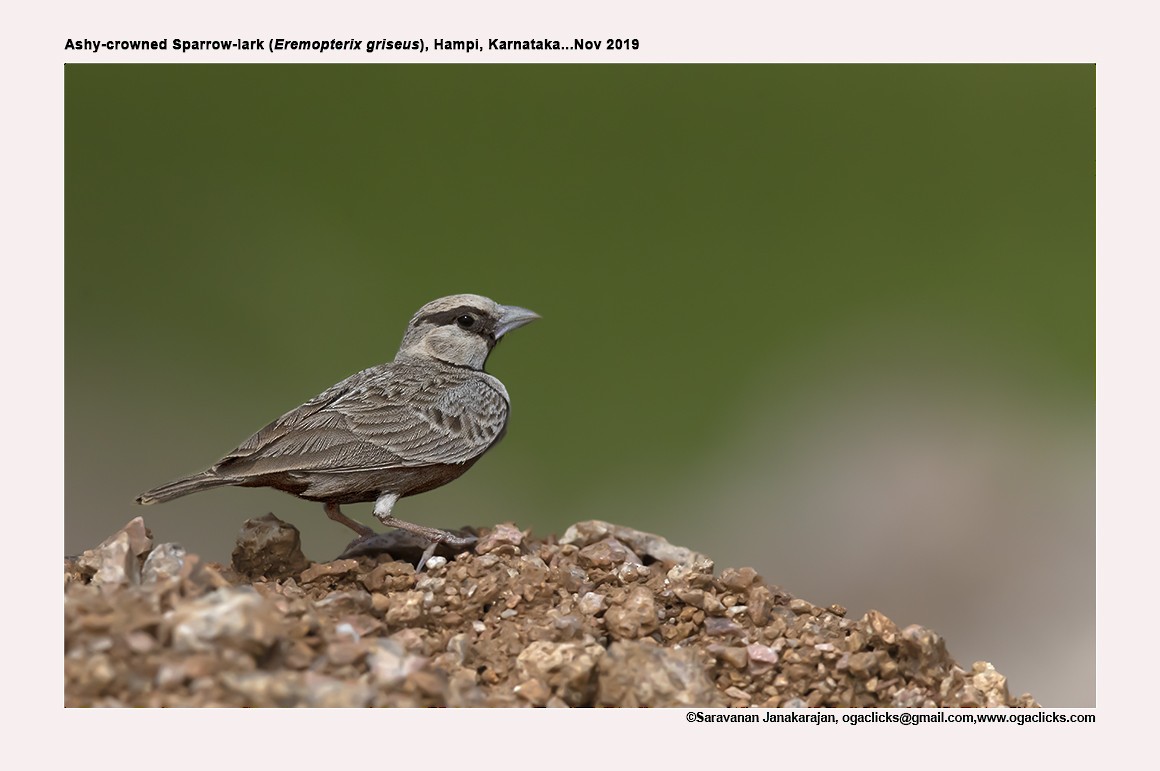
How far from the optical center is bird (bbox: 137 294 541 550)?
6223 mm

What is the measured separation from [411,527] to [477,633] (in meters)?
1.25

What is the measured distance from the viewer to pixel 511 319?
7.52 meters

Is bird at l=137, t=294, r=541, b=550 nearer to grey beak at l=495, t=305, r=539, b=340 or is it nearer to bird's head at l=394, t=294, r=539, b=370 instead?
bird's head at l=394, t=294, r=539, b=370

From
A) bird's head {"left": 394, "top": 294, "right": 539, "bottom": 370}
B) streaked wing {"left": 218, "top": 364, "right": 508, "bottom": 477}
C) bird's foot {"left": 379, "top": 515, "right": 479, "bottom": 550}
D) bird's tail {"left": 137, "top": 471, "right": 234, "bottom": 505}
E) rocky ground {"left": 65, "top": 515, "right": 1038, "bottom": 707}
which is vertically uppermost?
bird's head {"left": 394, "top": 294, "right": 539, "bottom": 370}

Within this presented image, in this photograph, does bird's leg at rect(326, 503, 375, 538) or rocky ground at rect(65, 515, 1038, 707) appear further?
bird's leg at rect(326, 503, 375, 538)

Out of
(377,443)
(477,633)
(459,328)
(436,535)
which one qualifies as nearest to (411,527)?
(436,535)

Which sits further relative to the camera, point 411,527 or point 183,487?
point 411,527

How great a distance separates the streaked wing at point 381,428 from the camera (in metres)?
6.25

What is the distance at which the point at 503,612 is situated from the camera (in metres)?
5.47

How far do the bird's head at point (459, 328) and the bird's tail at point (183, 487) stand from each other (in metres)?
1.79

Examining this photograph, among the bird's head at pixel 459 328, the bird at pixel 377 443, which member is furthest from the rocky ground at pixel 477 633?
the bird's head at pixel 459 328

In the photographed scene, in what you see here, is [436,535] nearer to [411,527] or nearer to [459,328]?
[411,527]

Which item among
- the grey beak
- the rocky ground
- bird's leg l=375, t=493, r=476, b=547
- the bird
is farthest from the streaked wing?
the grey beak

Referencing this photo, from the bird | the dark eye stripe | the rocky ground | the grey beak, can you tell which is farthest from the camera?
the grey beak
